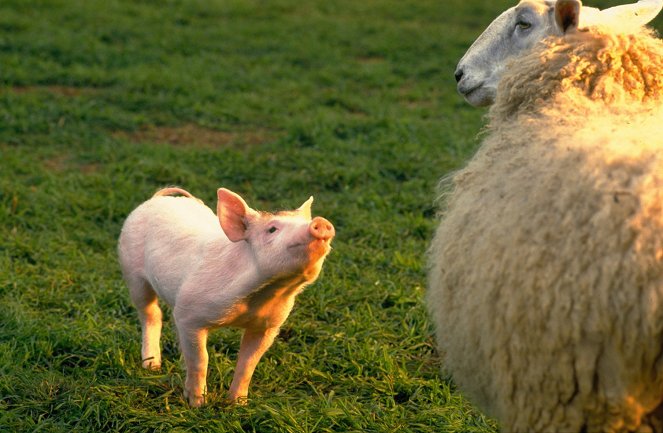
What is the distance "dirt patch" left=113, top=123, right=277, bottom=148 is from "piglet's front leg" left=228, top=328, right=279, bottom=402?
14.7ft

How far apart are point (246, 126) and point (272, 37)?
3735 millimetres

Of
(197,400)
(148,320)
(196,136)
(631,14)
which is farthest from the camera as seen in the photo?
(196,136)

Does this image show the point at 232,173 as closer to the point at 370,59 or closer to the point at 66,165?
the point at 66,165

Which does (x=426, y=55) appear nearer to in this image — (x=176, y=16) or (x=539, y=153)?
(x=176, y=16)

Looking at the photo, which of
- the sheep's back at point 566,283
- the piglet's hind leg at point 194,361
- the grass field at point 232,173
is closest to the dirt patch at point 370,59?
the grass field at point 232,173

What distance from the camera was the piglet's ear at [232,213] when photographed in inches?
164

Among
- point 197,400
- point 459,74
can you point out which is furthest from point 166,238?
point 459,74

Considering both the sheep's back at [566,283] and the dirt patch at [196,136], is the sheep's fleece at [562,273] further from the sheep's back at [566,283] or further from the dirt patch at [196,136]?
the dirt patch at [196,136]

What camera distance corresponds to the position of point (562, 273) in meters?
2.84

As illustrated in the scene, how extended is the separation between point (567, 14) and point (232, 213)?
5.28 feet

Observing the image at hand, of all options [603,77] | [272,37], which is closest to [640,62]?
[603,77]

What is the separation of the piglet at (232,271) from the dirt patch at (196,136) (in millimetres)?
4154

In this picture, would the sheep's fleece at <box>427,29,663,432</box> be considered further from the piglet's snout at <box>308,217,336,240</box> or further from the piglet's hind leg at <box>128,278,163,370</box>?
the piglet's hind leg at <box>128,278,163,370</box>

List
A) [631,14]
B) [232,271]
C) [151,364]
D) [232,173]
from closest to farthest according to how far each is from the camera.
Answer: [232,271] → [631,14] → [151,364] → [232,173]
